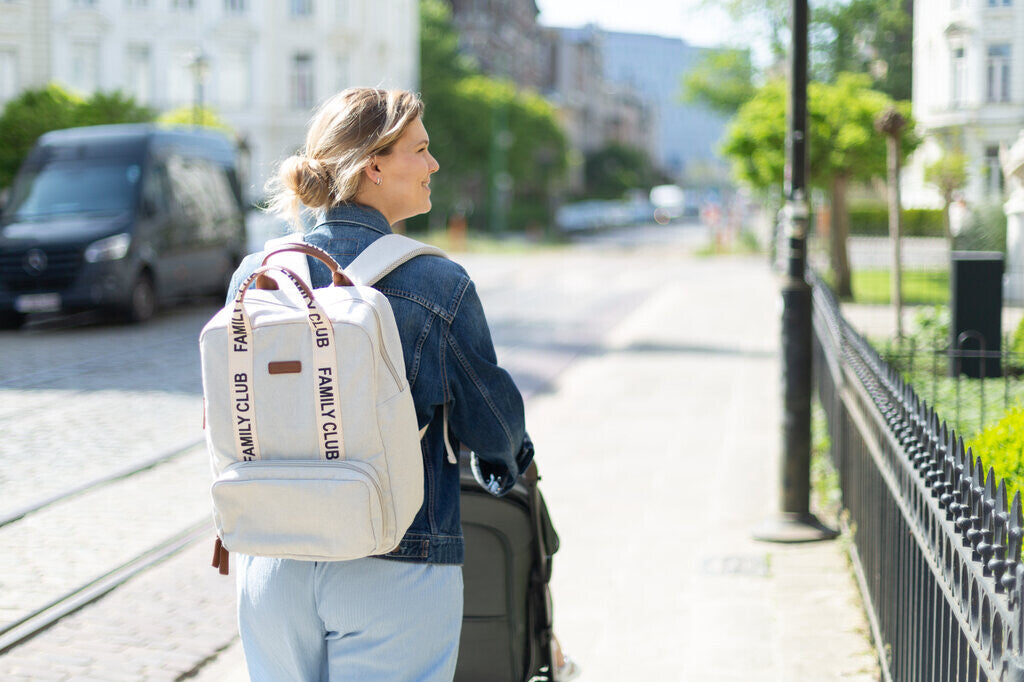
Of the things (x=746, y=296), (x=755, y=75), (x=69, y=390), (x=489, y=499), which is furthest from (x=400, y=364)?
(x=746, y=296)

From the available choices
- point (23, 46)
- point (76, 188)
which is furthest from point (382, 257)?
point (23, 46)

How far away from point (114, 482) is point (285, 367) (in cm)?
554

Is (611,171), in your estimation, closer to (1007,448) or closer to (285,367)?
(1007,448)

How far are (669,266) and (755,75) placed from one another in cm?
1437

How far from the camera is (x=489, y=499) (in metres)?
2.69

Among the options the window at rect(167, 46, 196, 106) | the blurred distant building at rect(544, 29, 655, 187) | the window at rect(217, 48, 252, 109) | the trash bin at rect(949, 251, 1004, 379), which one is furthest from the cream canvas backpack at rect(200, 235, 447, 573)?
the blurred distant building at rect(544, 29, 655, 187)

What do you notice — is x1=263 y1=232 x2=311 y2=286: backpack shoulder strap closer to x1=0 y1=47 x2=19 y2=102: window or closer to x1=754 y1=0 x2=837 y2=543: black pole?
x1=754 y1=0 x2=837 y2=543: black pole

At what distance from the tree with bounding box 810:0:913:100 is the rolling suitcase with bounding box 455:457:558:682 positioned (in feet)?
18.4

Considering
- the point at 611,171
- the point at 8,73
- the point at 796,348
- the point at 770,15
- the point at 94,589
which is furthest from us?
the point at 611,171

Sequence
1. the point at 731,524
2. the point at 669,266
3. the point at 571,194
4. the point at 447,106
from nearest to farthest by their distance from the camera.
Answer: the point at 731,524, the point at 669,266, the point at 447,106, the point at 571,194

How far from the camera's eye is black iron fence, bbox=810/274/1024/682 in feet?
6.63

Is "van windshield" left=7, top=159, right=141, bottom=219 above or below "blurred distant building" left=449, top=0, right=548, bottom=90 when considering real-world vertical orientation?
below

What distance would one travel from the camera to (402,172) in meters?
2.29

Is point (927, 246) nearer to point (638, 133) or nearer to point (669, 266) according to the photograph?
point (669, 266)
